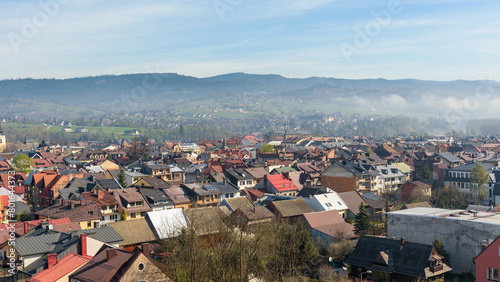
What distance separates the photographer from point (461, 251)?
30.5 meters

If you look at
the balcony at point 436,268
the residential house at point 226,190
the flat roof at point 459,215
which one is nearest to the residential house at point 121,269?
the balcony at point 436,268

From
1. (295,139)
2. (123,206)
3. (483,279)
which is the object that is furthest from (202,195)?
(295,139)

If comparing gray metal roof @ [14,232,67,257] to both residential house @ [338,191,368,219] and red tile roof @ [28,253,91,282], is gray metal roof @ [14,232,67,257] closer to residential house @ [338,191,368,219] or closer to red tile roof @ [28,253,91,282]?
red tile roof @ [28,253,91,282]

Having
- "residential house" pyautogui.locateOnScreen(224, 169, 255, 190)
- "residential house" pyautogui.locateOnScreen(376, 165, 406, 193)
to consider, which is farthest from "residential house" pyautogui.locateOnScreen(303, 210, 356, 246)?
"residential house" pyautogui.locateOnScreen(376, 165, 406, 193)

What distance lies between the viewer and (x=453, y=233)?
3103 cm

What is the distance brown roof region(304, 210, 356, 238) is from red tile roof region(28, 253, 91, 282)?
1751cm

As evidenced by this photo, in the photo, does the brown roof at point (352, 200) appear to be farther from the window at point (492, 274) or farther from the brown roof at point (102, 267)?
the brown roof at point (102, 267)

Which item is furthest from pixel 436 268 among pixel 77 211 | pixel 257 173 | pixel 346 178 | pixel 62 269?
pixel 257 173

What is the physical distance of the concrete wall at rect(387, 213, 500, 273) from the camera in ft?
97.6

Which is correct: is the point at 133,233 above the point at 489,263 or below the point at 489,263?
below

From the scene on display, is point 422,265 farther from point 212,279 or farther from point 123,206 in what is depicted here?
point 123,206

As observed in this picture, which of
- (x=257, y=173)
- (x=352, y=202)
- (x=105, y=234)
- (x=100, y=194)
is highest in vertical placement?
(x=100, y=194)

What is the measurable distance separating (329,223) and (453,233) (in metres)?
9.77

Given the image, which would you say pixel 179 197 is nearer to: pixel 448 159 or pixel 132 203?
pixel 132 203
